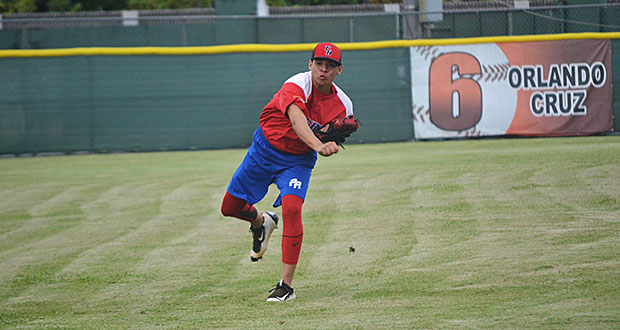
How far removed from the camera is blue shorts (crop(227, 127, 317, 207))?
210 inches

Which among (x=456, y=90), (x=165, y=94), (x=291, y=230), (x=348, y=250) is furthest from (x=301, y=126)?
(x=165, y=94)

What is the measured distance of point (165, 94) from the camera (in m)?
17.1

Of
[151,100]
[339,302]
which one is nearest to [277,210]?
[339,302]

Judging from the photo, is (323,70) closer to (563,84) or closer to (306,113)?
(306,113)

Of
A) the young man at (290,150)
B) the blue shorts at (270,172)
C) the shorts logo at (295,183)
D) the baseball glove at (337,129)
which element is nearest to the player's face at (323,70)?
the young man at (290,150)

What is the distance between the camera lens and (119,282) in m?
5.78

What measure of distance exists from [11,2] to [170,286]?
3381 cm

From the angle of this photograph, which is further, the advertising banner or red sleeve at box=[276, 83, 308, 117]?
the advertising banner

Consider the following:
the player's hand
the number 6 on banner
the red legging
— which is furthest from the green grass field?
the number 6 on banner

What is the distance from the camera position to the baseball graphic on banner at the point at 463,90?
16.6 metres

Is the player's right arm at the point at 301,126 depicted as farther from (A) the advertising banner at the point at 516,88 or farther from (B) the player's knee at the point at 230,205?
(A) the advertising banner at the point at 516,88

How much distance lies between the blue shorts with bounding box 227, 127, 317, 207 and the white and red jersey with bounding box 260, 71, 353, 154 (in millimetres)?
68

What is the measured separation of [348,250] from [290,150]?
1.49 metres

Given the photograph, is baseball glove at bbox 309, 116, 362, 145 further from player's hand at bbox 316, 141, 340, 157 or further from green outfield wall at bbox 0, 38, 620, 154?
green outfield wall at bbox 0, 38, 620, 154
